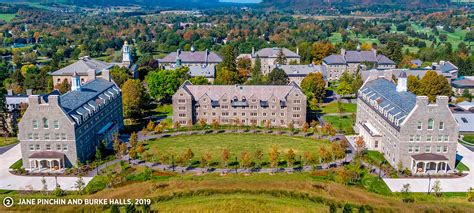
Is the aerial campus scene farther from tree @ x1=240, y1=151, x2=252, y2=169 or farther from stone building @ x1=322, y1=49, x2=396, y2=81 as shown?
stone building @ x1=322, y1=49, x2=396, y2=81

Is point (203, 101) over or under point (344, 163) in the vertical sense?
over

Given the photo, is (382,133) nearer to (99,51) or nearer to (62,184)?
(62,184)

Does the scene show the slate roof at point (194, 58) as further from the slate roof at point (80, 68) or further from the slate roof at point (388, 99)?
the slate roof at point (388, 99)

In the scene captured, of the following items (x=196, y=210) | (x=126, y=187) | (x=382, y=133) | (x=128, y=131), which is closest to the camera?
(x=196, y=210)

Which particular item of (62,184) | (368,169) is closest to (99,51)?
(62,184)

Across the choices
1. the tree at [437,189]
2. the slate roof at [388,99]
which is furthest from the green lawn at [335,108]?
the tree at [437,189]

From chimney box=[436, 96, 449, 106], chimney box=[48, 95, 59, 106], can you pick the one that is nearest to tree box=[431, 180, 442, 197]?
chimney box=[436, 96, 449, 106]
